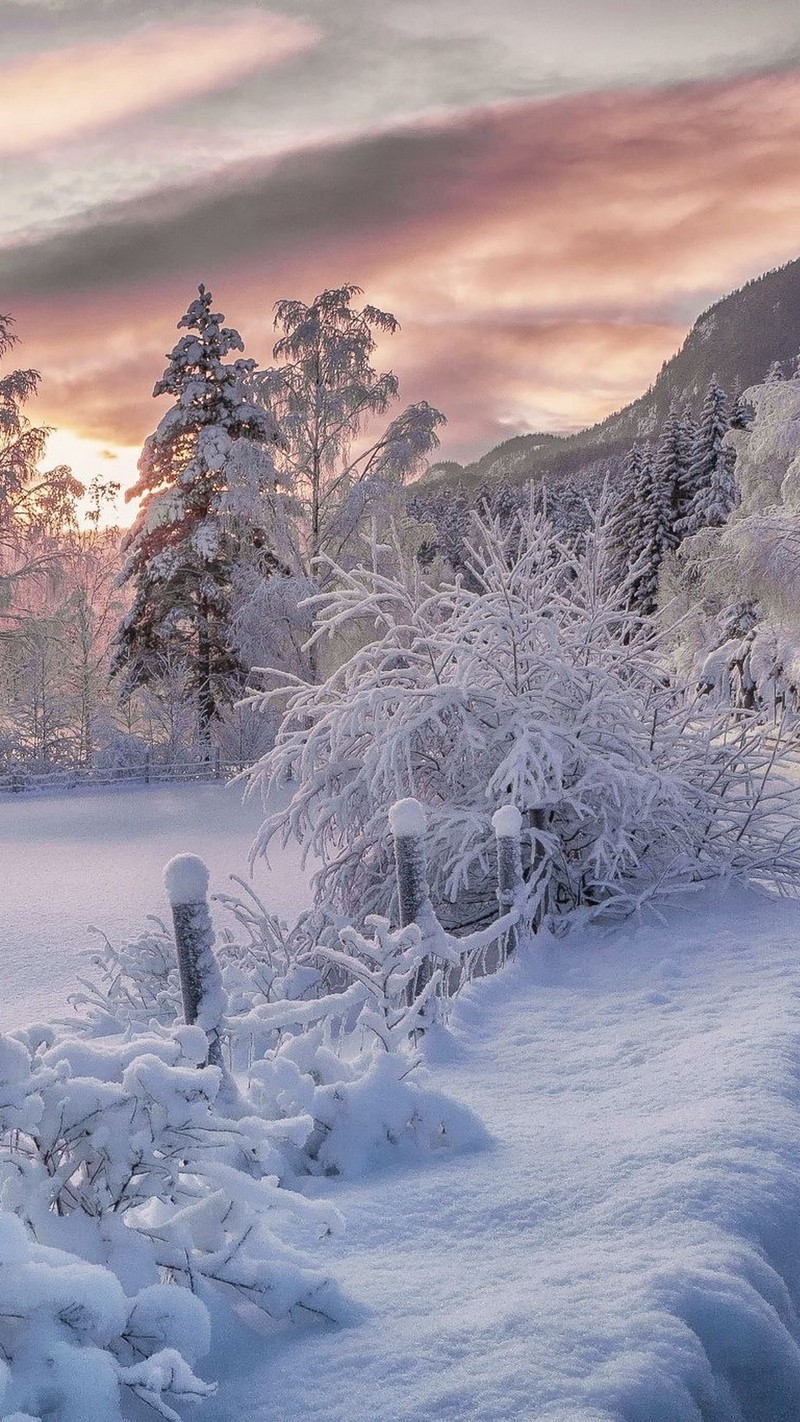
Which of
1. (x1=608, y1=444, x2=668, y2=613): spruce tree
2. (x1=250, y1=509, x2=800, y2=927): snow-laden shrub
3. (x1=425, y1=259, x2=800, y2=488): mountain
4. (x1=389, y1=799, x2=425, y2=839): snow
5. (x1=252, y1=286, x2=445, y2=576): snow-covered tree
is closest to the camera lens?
(x1=389, y1=799, x2=425, y2=839): snow

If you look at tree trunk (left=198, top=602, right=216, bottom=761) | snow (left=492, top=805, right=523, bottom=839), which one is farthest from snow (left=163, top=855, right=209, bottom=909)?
tree trunk (left=198, top=602, right=216, bottom=761)

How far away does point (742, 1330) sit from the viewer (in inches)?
89.4

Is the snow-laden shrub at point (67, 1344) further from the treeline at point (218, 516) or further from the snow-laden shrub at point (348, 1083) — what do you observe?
the treeline at point (218, 516)

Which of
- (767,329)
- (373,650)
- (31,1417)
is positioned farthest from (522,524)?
(767,329)

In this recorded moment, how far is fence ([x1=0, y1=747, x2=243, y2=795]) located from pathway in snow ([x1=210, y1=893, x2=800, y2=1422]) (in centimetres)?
1657

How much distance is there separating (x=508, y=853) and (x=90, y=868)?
7624 mm

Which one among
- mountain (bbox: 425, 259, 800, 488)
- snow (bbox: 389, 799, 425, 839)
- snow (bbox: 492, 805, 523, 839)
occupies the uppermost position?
mountain (bbox: 425, 259, 800, 488)

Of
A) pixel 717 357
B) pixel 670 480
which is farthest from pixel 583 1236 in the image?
pixel 717 357

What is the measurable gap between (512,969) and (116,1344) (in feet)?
12.7

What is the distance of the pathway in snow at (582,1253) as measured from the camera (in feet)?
6.56

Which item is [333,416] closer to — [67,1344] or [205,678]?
[205,678]

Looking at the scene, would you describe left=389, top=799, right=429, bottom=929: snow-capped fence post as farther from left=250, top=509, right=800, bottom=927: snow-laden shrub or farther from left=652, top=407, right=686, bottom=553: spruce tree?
left=652, top=407, right=686, bottom=553: spruce tree

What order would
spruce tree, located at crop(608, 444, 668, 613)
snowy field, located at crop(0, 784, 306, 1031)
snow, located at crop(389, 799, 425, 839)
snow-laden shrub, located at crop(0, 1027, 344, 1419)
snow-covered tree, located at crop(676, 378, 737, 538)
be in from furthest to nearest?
spruce tree, located at crop(608, 444, 668, 613)
snow-covered tree, located at crop(676, 378, 737, 538)
snowy field, located at crop(0, 784, 306, 1031)
snow, located at crop(389, 799, 425, 839)
snow-laden shrub, located at crop(0, 1027, 344, 1419)

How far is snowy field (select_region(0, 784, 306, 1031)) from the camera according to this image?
26.5ft
